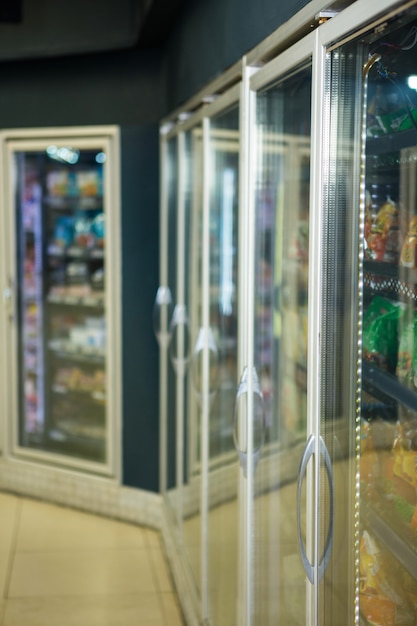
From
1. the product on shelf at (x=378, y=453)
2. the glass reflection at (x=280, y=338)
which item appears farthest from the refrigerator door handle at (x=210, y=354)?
the product on shelf at (x=378, y=453)

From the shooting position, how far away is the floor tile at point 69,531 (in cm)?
486

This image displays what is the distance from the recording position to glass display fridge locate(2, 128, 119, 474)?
571cm

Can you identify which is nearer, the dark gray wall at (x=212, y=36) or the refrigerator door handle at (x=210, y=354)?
the dark gray wall at (x=212, y=36)

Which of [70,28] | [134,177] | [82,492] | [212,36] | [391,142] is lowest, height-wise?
[82,492]

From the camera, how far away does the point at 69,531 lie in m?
5.05

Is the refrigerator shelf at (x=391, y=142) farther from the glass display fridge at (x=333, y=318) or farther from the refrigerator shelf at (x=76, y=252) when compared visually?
the refrigerator shelf at (x=76, y=252)

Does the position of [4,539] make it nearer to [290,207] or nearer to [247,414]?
[247,414]

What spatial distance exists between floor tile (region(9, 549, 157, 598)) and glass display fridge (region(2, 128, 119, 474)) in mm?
860

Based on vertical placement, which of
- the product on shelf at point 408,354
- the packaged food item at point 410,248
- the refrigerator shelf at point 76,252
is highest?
the packaged food item at point 410,248

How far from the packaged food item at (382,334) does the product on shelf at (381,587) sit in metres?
0.40

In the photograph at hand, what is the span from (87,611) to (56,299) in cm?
243

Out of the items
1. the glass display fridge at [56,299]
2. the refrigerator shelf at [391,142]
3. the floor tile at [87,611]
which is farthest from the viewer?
the glass display fridge at [56,299]

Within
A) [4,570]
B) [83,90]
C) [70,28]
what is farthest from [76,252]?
→ [4,570]

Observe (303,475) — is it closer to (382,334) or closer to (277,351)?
(382,334)
